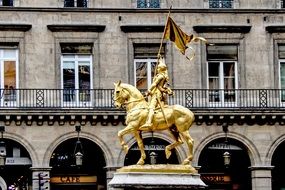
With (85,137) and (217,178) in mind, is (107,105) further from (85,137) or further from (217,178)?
(217,178)

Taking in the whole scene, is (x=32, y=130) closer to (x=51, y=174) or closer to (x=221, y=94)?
(x=51, y=174)

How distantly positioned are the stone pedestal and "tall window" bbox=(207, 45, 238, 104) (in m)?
21.0

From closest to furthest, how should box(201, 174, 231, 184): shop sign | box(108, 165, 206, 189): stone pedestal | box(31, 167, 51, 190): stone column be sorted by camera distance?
box(108, 165, 206, 189): stone pedestal → box(31, 167, 51, 190): stone column → box(201, 174, 231, 184): shop sign

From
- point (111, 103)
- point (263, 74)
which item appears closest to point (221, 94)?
point (263, 74)

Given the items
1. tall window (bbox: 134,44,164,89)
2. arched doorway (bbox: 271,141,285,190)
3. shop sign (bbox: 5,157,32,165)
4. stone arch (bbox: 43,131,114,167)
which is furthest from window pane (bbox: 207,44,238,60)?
shop sign (bbox: 5,157,32,165)

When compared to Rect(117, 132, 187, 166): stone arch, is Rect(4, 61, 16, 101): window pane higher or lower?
higher

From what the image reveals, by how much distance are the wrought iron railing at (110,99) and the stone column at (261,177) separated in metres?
2.64

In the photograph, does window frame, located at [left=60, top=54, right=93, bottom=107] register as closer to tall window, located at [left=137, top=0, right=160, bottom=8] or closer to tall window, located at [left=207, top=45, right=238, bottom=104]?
tall window, located at [left=137, top=0, right=160, bottom=8]

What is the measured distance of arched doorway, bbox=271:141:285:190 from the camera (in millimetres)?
49125

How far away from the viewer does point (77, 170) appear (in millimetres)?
48562

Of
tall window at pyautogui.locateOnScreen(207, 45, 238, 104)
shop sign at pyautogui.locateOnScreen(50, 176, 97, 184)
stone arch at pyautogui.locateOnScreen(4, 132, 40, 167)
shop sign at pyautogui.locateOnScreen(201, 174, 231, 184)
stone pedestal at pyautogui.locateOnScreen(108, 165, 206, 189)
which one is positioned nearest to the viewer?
stone pedestal at pyautogui.locateOnScreen(108, 165, 206, 189)

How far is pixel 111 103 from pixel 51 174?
4448mm

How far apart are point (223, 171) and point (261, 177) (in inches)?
132

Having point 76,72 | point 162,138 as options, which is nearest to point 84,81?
point 76,72
